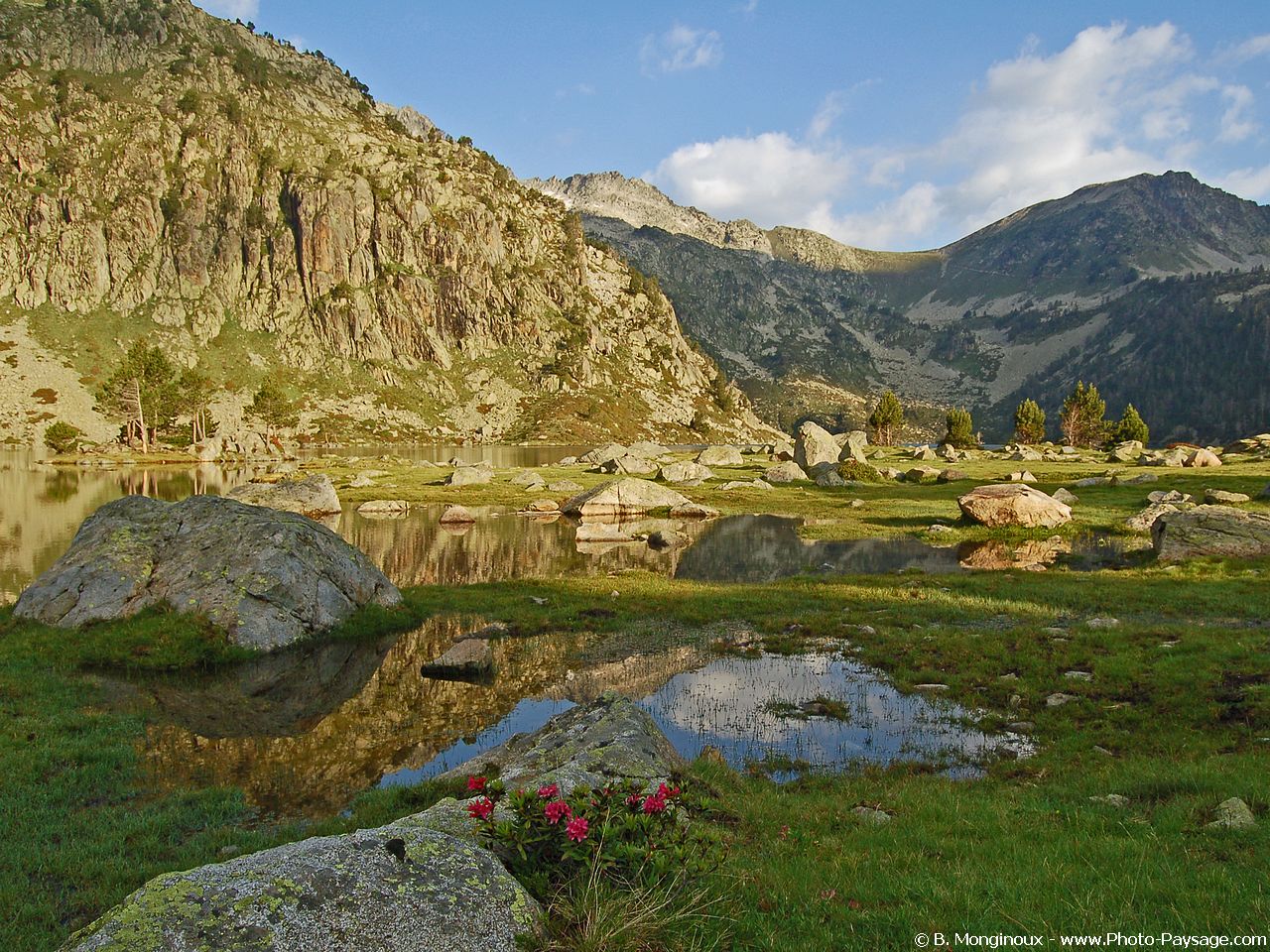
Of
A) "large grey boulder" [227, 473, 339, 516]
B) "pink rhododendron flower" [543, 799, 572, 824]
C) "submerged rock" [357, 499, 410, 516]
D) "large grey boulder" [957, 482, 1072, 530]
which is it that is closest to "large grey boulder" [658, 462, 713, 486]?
"submerged rock" [357, 499, 410, 516]

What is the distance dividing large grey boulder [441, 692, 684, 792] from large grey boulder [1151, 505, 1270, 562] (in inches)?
1415

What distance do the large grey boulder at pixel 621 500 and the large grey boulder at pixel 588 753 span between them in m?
48.3

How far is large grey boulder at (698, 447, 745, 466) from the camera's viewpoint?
11201 centimetres

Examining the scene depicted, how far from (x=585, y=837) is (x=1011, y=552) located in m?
43.1

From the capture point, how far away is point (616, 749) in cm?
1055

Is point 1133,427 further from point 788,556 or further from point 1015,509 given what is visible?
point 788,556

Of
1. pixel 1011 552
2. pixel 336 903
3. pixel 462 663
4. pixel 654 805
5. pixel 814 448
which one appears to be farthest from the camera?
pixel 814 448

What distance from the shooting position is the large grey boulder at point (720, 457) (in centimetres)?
11201

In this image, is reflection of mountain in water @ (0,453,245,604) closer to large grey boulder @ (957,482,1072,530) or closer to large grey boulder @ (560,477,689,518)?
large grey boulder @ (560,477,689,518)

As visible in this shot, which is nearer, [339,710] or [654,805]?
[654,805]

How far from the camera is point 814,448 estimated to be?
93.5m

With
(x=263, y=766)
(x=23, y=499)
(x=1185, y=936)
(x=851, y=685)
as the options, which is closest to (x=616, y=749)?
(x=1185, y=936)

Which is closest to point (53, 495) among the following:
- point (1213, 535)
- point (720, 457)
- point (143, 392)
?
point (143, 392)

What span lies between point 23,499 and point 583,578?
5939cm
